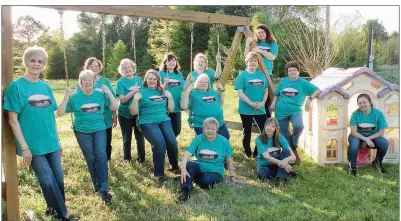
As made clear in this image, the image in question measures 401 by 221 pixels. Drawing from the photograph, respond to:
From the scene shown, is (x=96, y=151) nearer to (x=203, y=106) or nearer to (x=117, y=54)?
(x=203, y=106)

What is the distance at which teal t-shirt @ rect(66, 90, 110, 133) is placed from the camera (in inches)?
170

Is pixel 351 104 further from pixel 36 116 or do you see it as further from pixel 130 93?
pixel 36 116

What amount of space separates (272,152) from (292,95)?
1052 millimetres

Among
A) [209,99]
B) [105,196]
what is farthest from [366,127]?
[105,196]

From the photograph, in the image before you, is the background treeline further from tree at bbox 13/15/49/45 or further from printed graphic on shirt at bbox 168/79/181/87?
printed graphic on shirt at bbox 168/79/181/87

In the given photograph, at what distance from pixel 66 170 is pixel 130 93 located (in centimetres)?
137

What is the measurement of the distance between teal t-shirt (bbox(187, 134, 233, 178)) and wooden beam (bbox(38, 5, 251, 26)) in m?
1.76

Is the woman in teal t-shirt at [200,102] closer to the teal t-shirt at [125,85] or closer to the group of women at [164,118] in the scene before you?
the group of women at [164,118]

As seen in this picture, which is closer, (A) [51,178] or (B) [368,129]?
(A) [51,178]

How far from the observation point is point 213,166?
15.7 ft

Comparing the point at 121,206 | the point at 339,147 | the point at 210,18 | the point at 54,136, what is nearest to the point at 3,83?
the point at 54,136

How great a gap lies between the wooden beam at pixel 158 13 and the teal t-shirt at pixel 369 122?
88.6 inches

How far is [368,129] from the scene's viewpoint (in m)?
5.45

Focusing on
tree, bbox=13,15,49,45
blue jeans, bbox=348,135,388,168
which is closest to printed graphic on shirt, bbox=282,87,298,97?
blue jeans, bbox=348,135,388,168
